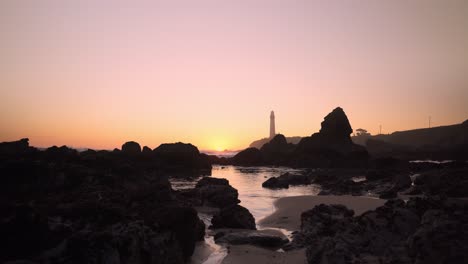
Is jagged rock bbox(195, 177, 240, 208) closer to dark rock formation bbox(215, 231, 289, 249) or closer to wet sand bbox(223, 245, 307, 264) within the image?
dark rock formation bbox(215, 231, 289, 249)

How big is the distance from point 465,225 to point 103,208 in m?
9.05

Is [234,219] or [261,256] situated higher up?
[234,219]

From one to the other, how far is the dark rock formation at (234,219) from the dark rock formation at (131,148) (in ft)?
190

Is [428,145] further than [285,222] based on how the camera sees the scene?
Yes

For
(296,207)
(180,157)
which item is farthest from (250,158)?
(296,207)

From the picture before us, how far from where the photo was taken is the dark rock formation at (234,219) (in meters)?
16.4

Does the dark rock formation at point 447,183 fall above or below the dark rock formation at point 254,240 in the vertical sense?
above

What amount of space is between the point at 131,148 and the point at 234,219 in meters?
60.9

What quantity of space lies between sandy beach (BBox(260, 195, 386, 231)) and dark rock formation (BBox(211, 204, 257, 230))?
1.76 m

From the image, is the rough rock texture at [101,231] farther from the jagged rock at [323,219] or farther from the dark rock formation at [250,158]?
the dark rock formation at [250,158]

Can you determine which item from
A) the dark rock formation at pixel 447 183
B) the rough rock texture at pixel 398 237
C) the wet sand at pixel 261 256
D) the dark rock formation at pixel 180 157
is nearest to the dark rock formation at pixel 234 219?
the wet sand at pixel 261 256

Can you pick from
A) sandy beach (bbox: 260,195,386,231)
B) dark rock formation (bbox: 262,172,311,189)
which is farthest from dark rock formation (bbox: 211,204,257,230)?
dark rock formation (bbox: 262,172,311,189)

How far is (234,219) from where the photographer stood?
16438 mm

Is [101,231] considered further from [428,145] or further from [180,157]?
[428,145]
